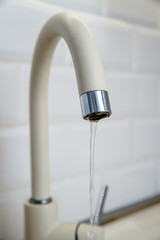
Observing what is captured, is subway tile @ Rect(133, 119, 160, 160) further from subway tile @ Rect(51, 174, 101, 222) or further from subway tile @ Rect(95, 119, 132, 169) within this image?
subway tile @ Rect(51, 174, 101, 222)

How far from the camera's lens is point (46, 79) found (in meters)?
0.46

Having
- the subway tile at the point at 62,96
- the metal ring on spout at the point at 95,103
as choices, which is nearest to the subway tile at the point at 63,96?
the subway tile at the point at 62,96

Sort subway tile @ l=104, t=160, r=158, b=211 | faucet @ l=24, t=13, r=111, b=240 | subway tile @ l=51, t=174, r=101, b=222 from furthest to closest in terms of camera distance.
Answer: subway tile @ l=104, t=160, r=158, b=211, subway tile @ l=51, t=174, r=101, b=222, faucet @ l=24, t=13, r=111, b=240

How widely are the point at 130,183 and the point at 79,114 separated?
0.25m

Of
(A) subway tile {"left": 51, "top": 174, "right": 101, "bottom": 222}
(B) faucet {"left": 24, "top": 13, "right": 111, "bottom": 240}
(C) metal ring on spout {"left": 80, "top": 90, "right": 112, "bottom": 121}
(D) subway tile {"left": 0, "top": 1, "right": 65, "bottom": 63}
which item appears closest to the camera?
(C) metal ring on spout {"left": 80, "top": 90, "right": 112, "bottom": 121}

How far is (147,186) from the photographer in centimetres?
87

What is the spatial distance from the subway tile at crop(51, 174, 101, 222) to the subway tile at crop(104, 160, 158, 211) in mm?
56

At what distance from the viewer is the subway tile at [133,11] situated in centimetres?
74

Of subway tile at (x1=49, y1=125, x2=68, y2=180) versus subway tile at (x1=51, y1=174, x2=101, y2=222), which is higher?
subway tile at (x1=49, y1=125, x2=68, y2=180)

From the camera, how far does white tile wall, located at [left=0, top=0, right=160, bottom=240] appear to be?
588 mm

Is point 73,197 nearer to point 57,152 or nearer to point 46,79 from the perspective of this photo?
point 57,152

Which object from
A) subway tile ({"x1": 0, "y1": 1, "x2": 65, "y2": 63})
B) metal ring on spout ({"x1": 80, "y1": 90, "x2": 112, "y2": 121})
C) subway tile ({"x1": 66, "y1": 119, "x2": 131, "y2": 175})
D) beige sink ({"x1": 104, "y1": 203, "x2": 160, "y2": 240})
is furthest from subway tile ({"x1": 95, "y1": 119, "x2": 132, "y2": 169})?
Answer: metal ring on spout ({"x1": 80, "y1": 90, "x2": 112, "y2": 121})

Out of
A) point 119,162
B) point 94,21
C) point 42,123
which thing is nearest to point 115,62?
point 94,21

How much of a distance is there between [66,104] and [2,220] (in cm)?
26
